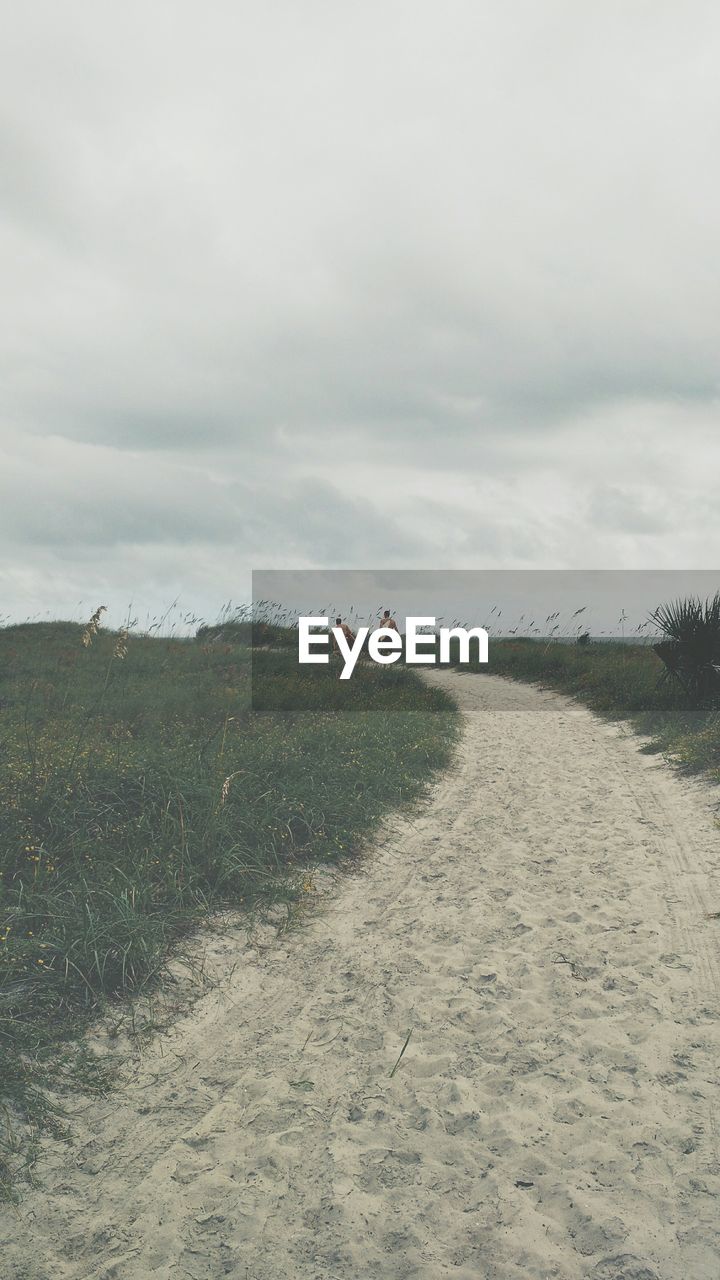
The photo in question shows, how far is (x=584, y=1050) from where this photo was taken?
412 cm

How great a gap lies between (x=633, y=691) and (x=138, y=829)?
40.5 feet

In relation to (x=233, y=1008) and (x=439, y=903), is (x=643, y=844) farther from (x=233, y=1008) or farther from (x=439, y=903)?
(x=233, y=1008)

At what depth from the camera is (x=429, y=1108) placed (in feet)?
12.2

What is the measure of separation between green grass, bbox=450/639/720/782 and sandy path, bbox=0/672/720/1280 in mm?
5053

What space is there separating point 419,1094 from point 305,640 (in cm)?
1596

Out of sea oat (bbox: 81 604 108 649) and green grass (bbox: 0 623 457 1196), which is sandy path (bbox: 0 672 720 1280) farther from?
sea oat (bbox: 81 604 108 649)

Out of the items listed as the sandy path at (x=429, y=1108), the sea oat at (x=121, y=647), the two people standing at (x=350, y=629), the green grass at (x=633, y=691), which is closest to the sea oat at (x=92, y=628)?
the sea oat at (x=121, y=647)

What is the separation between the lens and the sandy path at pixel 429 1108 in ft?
9.51

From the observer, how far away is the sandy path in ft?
9.51

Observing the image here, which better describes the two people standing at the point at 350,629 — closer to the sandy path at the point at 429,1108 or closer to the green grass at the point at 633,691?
the green grass at the point at 633,691

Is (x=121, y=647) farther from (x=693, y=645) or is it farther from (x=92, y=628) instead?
(x=693, y=645)

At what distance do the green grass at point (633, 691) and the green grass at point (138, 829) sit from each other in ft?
11.5

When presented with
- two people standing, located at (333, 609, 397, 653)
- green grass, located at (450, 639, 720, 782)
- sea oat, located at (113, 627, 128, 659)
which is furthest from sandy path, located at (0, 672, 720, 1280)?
two people standing, located at (333, 609, 397, 653)

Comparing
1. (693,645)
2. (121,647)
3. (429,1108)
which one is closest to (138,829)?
(121,647)
